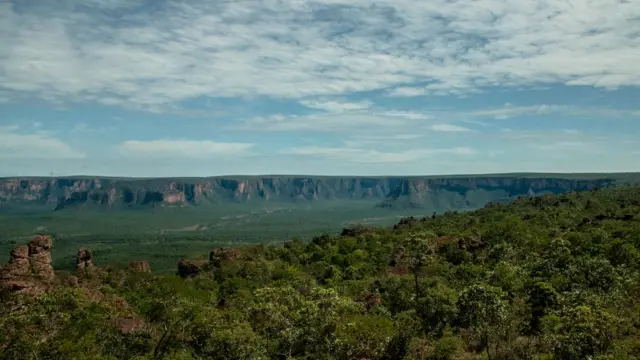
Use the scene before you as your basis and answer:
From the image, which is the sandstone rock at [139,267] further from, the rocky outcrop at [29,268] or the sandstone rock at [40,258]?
the sandstone rock at [40,258]

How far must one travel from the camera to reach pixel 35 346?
37.0 meters

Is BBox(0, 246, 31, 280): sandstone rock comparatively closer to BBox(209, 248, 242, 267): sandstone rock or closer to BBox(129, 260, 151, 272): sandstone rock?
BBox(129, 260, 151, 272): sandstone rock

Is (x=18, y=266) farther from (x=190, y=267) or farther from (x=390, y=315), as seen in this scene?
(x=390, y=315)

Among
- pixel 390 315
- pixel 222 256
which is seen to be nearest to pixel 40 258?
pixel 222 256

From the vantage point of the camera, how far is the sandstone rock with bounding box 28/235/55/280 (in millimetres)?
72188

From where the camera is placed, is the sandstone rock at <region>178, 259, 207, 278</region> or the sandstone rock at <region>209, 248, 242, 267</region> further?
the sandstone rock at <region>209, 248, 242, 267</region>

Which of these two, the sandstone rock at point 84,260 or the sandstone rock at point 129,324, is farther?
the sandstone rock at point 84,260

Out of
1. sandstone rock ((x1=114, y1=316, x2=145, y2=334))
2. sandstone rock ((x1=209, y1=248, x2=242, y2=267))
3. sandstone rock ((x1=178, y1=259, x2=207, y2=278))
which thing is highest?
sandstone rock ((x1=114, y1=316, x2=145, y2=334))

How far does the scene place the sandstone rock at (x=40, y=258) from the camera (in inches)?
2842

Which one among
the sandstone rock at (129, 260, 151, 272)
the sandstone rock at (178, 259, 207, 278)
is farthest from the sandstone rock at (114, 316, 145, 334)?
the sandstone rock at (129, 260, 151, 272)

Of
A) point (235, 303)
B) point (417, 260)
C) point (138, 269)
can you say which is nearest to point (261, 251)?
point (138, 269)

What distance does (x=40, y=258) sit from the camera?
7406cm

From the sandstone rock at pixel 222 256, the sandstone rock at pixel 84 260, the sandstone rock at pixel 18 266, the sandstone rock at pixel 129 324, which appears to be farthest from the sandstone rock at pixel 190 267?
the sandstone rock at pixel 129 324

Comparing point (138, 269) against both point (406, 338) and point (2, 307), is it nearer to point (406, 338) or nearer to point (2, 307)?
point (2, 307)
